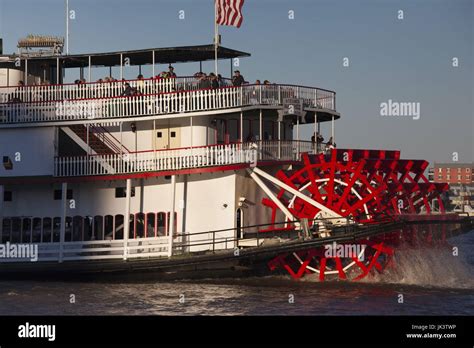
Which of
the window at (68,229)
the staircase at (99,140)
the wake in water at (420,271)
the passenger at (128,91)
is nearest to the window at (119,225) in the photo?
the window at (68,229)

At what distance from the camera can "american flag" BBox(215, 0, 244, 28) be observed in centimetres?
2580

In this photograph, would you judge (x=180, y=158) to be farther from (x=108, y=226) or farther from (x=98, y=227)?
(x=98, y=227)

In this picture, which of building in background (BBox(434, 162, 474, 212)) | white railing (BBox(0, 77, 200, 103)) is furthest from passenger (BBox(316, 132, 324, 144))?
building in background (BBox(434, 162, 474, 212))

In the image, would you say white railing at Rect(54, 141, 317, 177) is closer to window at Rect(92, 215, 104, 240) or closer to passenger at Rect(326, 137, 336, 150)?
passenger at Rect(326, 137, 336, 150)

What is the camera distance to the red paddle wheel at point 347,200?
79.4 ft

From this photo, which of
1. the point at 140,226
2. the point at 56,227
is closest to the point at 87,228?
the point at 56,227

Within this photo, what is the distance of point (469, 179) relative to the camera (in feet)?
363

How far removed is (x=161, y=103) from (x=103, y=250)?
13.6 ft

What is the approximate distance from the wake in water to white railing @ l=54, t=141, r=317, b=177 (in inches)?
153

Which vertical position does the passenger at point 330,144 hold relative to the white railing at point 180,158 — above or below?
above

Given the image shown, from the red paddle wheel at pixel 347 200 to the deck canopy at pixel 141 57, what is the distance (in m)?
3.94

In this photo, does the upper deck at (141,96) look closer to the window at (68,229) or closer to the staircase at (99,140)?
the staircase at (99,140)

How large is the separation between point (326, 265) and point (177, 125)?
18.0ft

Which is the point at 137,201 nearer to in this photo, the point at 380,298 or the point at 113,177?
the point at 113,177
